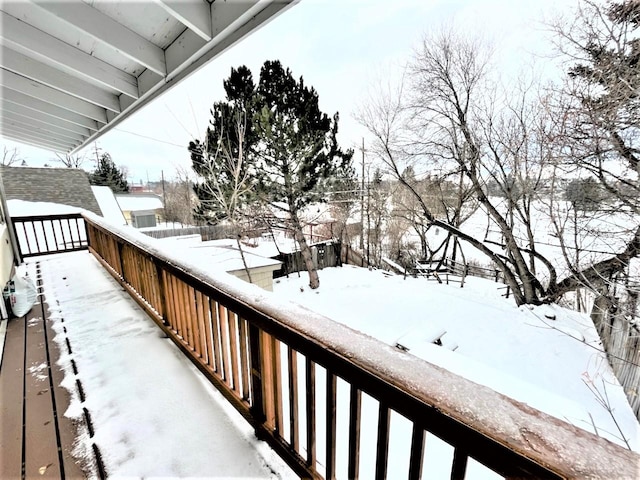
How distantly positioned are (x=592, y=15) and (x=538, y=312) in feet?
22.3

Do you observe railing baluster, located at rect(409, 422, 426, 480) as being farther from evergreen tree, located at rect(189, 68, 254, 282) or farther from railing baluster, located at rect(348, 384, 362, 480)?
evergreen tree, located at rect(189, 68, 254, 282)

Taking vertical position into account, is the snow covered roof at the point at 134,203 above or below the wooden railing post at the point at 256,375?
above

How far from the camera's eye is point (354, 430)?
1011 mm

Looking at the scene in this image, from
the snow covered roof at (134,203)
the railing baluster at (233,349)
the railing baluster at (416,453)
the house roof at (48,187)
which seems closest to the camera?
the railing baluster at (416,453)

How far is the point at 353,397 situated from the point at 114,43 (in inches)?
120

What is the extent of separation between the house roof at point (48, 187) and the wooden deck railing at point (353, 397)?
10.0 meters

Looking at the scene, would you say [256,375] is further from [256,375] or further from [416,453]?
[416,453]

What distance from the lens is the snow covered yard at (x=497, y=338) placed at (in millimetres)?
3938

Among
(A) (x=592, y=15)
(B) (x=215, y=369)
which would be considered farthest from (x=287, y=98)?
(B) (x=215, y=369)

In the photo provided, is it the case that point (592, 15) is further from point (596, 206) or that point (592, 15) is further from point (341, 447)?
point (341, 447)

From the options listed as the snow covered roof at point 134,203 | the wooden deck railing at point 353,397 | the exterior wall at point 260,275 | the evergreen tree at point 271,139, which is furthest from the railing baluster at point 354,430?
the snow covered roof at point 134,203

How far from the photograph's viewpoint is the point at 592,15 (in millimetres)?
5238

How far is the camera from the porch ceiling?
1.95 meters

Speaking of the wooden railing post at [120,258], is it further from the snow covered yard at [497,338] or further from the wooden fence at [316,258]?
the wooden fence at [316,258]
